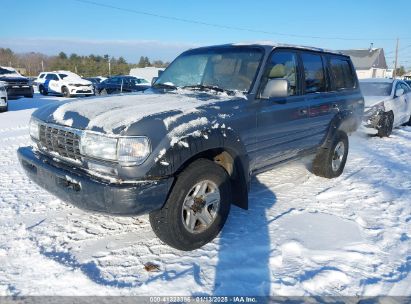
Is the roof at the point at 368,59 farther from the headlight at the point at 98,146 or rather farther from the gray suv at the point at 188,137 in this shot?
the headlight at the point at 98,146

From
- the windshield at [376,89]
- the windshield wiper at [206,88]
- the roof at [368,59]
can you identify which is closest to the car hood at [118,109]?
the windshield wiper at [206,88]

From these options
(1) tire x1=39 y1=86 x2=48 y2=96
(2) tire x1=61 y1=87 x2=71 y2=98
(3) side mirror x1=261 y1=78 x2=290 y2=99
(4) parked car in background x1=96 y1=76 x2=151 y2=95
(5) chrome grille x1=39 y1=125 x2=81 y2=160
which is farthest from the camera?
(1) tire x1=39 y1=86 x2=48 y2=96

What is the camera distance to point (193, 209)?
3.31 metres

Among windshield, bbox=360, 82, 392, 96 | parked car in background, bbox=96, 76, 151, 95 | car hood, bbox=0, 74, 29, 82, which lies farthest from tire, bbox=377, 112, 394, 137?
car hood, bbox=0, 74, 29, 82

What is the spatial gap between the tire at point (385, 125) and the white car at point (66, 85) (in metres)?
18.1

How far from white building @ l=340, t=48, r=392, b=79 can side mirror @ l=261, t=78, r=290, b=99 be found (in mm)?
55269

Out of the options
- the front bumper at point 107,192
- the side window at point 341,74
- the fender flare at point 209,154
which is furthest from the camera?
the side window at point 341,74

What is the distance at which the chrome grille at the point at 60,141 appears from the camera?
3070 mm

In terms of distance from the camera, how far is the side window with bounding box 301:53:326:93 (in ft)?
15.4

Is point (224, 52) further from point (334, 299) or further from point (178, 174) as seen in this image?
point (334, 299)

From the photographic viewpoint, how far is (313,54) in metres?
4.97

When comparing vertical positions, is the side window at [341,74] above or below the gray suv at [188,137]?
above

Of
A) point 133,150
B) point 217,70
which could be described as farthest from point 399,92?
point 133,150

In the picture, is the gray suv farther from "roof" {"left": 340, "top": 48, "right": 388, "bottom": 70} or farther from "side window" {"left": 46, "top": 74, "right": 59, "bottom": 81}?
"roof" {"left": 340, "top": 48, "right": 388, "bottom": 70}
